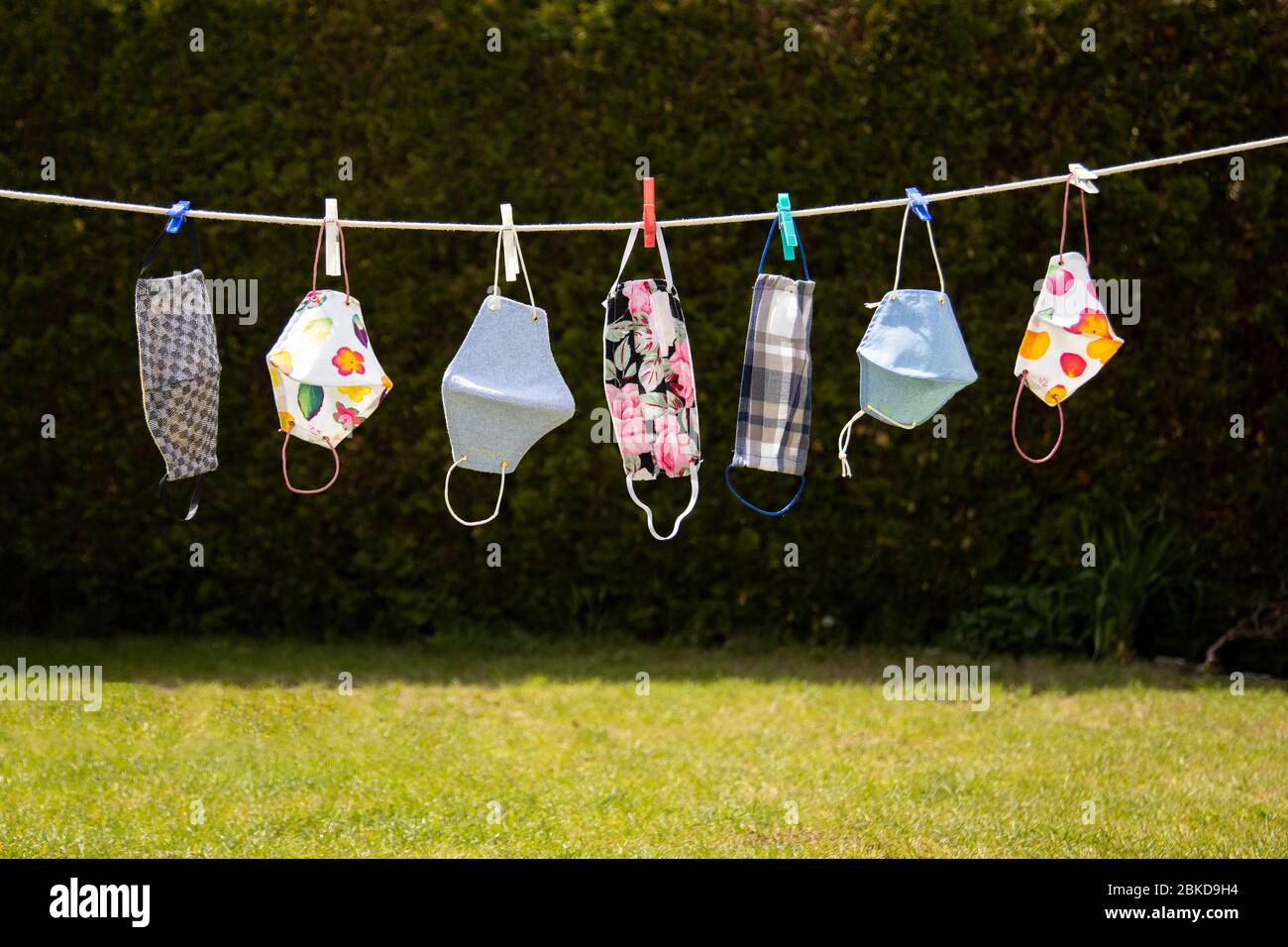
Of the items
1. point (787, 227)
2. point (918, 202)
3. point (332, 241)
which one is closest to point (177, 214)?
point (332, 241)

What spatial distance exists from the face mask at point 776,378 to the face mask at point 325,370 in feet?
3.38

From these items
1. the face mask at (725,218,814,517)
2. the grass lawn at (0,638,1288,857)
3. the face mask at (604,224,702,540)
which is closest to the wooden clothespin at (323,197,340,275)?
the face mask at (604,224,702,540)

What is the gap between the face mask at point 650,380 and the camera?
12.9ft

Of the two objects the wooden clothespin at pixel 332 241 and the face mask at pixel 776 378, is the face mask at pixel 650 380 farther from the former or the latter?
the wooden clothespin at pixel 332 241

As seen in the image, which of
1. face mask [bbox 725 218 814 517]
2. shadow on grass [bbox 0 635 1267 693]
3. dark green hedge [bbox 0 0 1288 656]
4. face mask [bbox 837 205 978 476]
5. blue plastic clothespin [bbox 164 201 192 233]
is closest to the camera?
blue plastic clothespin [bbox 164 201 192 233]

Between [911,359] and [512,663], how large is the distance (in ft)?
10.7

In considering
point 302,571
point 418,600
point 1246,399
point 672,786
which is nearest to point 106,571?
point 302,571

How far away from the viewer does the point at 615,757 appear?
5.21 meters

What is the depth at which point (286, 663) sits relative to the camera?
21.2 feet

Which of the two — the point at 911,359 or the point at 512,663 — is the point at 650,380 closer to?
the point at 911,359

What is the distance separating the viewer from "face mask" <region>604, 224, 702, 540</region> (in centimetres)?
392

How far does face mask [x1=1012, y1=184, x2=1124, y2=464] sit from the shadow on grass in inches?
98.9

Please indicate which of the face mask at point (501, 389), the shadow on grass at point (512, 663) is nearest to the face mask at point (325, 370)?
the face mask at point (501, 389)

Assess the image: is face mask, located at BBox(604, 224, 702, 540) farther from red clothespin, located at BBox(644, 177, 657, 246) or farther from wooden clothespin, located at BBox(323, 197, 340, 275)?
wooden clothespin, located at BBox(323, 197, 340, 275)
